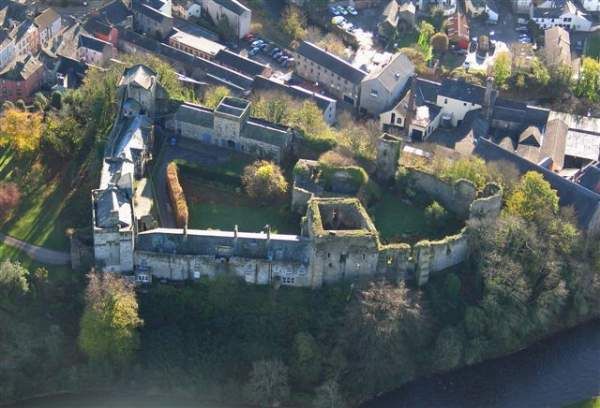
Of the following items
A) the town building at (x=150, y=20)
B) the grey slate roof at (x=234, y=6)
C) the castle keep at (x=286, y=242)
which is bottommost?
the castle keep at (x=286, y=242)

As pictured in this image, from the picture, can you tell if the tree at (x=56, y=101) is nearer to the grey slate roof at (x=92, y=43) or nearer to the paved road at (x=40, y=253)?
the grey slate roof at (x=92, y=43)

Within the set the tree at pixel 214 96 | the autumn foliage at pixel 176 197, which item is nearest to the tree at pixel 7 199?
the autumn foliage at pixel 176 197

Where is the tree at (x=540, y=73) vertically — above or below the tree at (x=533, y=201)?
above

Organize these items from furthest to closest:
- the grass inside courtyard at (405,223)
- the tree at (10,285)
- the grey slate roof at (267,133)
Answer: the grey slate roof at (267,133)
the grass inside courtyard at (405,223)
the tree at (10,285)

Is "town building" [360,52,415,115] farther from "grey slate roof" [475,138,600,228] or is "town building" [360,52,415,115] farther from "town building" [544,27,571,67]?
"town building" [544,27,571,67]

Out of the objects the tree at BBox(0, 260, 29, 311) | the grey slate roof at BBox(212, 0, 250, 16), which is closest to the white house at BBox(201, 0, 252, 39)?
the grey slate roof at BBox(212, 0, 250, 16)

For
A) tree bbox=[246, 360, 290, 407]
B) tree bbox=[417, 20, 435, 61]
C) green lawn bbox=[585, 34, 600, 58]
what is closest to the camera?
tree bbox=[246, 360, 290, 407]
